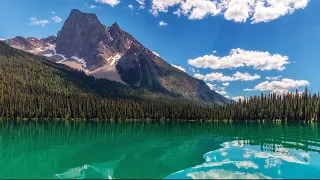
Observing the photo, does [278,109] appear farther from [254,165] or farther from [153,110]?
[254,165]

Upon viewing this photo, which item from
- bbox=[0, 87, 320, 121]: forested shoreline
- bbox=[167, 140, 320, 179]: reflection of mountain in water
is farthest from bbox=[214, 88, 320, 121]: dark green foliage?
bbox=[167, 140, 320, 179]: reflection of mountain in water

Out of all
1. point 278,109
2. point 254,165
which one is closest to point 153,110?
point 278,109

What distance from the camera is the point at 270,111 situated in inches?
6993

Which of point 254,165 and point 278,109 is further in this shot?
point 278,109

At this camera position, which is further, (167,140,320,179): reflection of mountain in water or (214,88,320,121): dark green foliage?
(214,88,320,121): dark green foliage

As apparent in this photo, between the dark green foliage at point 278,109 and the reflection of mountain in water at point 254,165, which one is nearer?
the reflection of mountain in water at point 254,165

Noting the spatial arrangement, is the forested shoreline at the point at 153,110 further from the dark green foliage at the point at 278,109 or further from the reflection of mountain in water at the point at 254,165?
the reflection of mountain in water at the point at 254,165

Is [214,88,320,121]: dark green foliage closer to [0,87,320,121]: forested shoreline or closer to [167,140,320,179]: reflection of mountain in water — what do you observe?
[0,87,320,121]: forested shoreline

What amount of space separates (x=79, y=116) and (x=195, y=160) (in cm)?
15520

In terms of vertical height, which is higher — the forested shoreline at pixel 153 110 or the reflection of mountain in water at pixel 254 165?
the forested shoreline at pixel 153 110

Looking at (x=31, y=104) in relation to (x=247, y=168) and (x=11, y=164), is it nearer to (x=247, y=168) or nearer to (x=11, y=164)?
(x=11, y=164)

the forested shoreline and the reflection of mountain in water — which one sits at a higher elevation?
the forested shoreline

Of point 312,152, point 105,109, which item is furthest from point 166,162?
point 105,109

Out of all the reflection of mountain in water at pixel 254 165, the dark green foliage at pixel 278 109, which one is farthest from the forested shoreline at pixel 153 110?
the reflection of mountain in water at pixel 254 165
